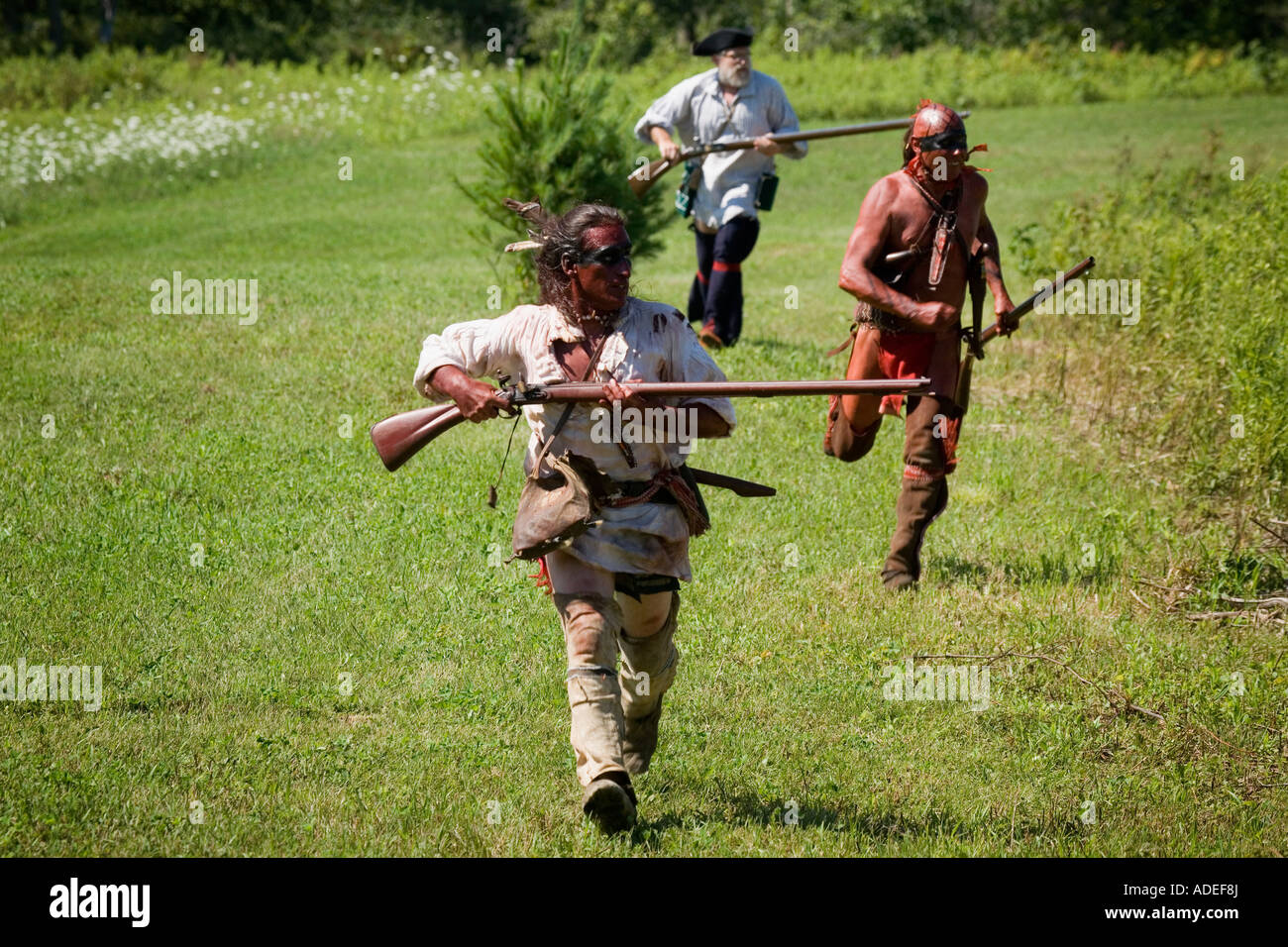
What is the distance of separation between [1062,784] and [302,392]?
6.76m

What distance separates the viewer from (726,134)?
11711 millimetres

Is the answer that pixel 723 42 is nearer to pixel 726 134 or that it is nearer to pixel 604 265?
pixel 726 134

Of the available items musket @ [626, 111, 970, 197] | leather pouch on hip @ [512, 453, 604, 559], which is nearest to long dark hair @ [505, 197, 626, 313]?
leather pouch on hip @ [512, 453, 604, 559]

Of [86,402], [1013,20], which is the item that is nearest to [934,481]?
[86,402]

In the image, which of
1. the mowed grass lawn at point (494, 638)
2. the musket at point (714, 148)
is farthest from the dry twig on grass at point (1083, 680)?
the musket at point (714, 148)

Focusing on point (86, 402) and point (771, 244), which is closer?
point (86, 402)

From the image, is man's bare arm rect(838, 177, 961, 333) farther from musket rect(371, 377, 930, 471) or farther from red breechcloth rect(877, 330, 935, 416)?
A: musket rect(371, 377, 930, 471)

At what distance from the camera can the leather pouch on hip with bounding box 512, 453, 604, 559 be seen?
16.4ft

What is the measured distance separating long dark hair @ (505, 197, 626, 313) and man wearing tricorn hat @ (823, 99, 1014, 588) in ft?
7.79

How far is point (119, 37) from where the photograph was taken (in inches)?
1532

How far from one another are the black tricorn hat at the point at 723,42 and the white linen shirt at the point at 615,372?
6.96 m

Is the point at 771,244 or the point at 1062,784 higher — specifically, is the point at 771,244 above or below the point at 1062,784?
above

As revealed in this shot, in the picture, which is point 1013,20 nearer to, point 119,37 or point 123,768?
point 119,37

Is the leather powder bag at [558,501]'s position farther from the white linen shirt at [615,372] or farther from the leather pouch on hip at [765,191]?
the leather pouch on hip at [765,191]
